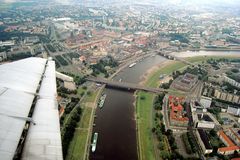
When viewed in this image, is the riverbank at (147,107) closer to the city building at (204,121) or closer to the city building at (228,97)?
the city building at (204,121)

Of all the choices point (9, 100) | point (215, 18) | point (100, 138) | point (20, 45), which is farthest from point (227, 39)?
point (9, 100)

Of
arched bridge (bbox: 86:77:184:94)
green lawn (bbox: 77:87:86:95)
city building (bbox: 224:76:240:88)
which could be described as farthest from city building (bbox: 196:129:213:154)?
city building (bbox: 224:76:240:88)

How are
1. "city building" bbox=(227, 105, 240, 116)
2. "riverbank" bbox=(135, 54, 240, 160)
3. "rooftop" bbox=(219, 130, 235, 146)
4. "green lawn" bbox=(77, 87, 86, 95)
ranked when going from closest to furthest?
"riverbank" bbox=(135, 54, 240, 160)
"rooftop" bbox=(219, 130, 235, 146)
"city building" bbox=(227, 105, 240, 116)
"green lawn" bbox=(77, 87, 86, 95)

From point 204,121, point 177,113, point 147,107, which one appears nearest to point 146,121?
point 147,107

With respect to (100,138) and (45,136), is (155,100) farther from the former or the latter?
(45,136)

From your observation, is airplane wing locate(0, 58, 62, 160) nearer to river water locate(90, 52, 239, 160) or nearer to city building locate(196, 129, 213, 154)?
river water locate(90, 52, 239, 160)

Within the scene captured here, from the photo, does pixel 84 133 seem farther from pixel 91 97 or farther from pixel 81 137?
pixel 91 97

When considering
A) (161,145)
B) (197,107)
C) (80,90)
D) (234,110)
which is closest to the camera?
(161,145)
